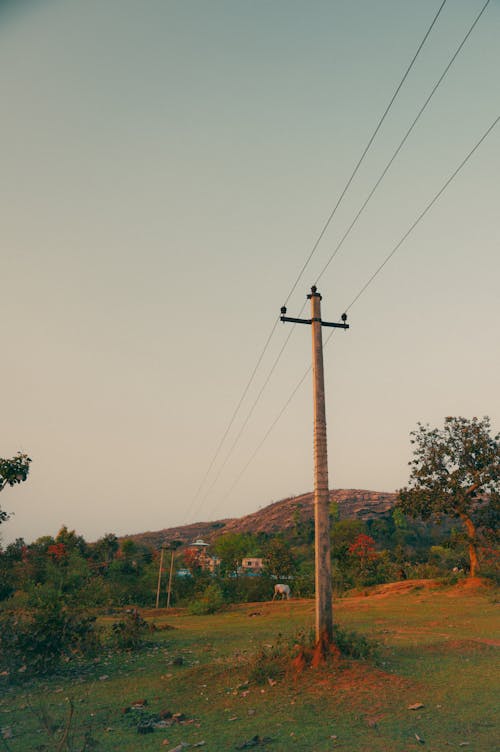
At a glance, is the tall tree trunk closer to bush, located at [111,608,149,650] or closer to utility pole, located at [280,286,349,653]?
bush, located at [111,608,149,650]

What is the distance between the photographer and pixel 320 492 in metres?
11.3

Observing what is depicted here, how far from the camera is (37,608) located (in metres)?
14.1

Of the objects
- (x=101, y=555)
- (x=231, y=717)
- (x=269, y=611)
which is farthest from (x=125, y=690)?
(x=101, y=555)

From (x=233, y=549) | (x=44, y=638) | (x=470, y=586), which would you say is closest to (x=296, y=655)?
(x=44, y=638)

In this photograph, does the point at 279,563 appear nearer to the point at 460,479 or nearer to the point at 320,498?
the point at 460,479

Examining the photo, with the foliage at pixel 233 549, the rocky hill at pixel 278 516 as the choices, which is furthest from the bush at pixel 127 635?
the rocky hill at pixel 278 516

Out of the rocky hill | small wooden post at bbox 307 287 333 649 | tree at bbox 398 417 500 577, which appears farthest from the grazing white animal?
the rocky hill

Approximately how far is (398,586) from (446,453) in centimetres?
923

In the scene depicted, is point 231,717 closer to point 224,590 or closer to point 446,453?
point 446,453

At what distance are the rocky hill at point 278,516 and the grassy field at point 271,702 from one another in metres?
133

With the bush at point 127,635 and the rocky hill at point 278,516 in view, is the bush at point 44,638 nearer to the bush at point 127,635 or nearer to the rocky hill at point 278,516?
the bush at point 127,635

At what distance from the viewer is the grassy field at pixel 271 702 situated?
6.98 metres

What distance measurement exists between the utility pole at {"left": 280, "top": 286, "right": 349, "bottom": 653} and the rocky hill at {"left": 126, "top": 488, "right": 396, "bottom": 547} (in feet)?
440

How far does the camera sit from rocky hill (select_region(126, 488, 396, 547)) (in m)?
150
